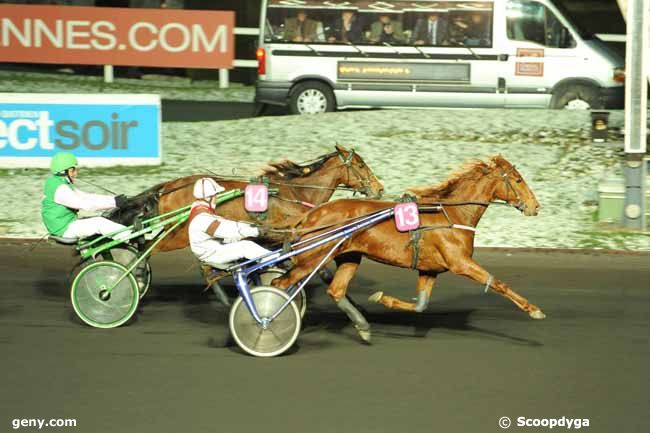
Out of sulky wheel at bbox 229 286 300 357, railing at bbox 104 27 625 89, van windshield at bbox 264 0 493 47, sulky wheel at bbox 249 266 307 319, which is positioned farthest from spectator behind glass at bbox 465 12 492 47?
sulky wheel at bbox 229 286 300 357

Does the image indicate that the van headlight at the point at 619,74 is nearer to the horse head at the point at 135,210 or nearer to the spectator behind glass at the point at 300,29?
the spectator behind glass at the point at 300,29

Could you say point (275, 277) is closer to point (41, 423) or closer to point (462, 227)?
point (462, 227)

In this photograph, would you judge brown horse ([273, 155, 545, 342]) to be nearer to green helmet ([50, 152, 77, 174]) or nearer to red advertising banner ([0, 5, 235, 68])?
green helmet ([50, 152, 77, 174])

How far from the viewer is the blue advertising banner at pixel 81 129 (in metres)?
15.4

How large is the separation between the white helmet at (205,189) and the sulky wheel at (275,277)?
79cm

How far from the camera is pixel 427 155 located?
1617cm

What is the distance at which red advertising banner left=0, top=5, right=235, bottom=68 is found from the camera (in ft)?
64.4

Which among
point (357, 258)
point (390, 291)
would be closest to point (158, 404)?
point (357, 258)

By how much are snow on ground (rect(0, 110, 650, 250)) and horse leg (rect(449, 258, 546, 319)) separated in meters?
4.54

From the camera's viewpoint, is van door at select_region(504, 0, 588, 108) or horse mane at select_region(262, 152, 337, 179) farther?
van door at select_region(504, 0, 588, 108)

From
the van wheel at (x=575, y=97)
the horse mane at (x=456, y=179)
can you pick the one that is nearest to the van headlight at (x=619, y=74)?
the van wheel at (x=575, y=97)

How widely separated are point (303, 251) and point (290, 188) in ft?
5.31

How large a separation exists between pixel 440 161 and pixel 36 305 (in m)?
7.61

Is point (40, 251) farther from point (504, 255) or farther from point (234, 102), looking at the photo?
point (234, 102)
